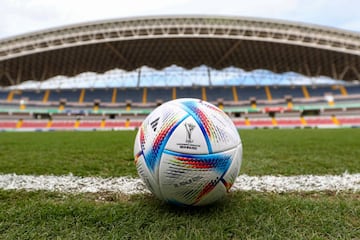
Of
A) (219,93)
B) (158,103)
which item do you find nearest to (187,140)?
Answer: (158,103)

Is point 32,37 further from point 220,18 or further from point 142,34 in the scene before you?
point 220,18

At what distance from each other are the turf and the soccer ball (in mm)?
206

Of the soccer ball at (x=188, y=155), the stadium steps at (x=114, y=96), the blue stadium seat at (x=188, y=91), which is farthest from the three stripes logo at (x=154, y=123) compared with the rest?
the stadium steps at (x=114, y=96)

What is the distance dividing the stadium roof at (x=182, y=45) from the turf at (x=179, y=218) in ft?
85.9

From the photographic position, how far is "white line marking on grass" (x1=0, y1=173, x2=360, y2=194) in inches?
102

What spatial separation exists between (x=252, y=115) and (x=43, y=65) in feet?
99.4

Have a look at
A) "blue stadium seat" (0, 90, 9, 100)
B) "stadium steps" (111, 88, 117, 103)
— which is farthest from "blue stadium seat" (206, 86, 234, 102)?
"blue stadium seat" (0, 90, 9, 100)

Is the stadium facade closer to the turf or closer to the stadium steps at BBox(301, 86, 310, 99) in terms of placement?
the stadium steps at BBox(301, 86, 310, 99)

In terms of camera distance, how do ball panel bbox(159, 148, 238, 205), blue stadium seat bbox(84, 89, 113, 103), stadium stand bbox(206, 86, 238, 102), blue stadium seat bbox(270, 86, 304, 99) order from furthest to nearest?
blue stadium seat bbox(84, 89, 113, 103)
stadium stand bbox(206, 86, 238, 102)
blue stadium seat bbox(270, 86, 304, 99)
ball panel bbox(159, 148, 238, 205)

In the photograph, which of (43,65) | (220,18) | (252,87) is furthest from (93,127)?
(252,87)

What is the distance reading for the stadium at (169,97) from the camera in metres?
1.80

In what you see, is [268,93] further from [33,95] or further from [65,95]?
[33,95]

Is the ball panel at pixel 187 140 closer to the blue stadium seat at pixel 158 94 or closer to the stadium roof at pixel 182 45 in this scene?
the stadium roof at pixel 182 45

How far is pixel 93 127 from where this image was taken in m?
33.6
